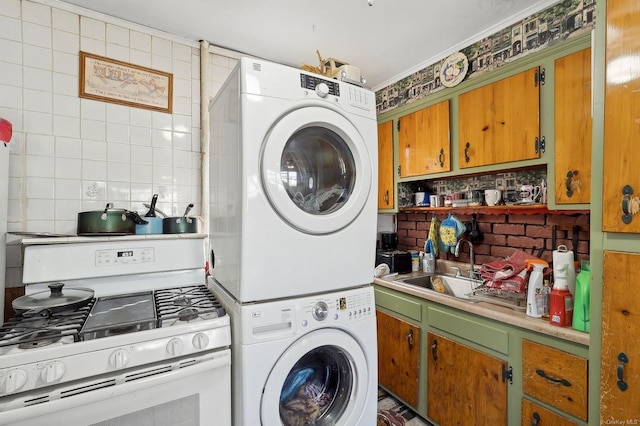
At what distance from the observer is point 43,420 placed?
872 mm

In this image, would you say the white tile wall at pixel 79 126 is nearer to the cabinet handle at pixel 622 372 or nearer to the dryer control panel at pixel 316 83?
the dryer control panel at pixel 316 83

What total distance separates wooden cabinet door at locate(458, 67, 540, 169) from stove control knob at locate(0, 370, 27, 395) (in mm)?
2338

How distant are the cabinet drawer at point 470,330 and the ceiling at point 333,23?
187 centimetres

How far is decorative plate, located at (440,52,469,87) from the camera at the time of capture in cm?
214

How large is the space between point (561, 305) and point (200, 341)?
1.54 metres

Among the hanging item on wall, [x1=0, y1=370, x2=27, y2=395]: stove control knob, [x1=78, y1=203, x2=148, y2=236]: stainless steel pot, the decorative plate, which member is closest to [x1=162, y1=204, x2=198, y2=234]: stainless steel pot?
[x1=78, y1=203, x2=148, y2=236]: stainless steel pot

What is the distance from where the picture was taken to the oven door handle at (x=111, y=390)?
84cm

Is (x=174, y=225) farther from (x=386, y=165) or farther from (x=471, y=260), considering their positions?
(x=471, y=260)

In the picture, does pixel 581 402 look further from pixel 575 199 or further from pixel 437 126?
pixel 437 126

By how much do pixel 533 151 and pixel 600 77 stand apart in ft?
2.07

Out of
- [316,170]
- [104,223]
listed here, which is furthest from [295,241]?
[104,223]

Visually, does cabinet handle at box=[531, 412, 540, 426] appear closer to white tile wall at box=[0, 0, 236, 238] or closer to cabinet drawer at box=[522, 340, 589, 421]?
cabinet drawer at box=[522, 340, 589, 421]

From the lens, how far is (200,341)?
42.8 inches

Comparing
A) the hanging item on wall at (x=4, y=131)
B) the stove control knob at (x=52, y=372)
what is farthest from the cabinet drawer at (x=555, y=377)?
the hanging item on wall at (x=4, y=131)
